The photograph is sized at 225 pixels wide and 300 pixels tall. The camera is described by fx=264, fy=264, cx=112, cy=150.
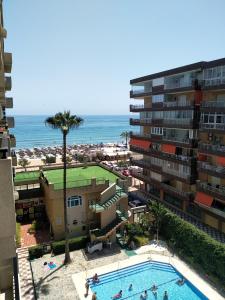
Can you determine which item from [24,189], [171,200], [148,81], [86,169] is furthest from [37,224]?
[148,81]

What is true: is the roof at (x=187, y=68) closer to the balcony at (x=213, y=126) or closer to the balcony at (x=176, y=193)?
the balcony at (x=213, y=126)

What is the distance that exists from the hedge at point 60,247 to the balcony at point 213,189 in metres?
15.6

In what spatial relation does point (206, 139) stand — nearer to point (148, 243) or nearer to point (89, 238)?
point (148, 243)

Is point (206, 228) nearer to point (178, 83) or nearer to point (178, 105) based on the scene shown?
point (178, 105)

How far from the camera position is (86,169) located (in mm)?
41312

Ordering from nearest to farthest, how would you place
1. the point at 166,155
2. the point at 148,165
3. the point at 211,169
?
the point at 211,169 < the point at 166,155 < the point at 148,165

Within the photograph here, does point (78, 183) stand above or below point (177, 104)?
below

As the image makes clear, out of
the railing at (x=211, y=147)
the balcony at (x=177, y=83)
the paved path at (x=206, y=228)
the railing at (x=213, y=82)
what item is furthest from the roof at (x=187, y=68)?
the paved path at (x=206, y=228)

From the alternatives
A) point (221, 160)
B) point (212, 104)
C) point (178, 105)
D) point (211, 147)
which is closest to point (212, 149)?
point (211, 147)

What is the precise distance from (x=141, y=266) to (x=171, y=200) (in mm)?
15704

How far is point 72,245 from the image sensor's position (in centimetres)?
2953

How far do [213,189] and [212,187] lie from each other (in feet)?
0.85

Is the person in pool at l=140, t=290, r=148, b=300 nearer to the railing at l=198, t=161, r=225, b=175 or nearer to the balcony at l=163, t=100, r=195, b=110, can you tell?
the railing at l=198, t=161, r=225, b=175

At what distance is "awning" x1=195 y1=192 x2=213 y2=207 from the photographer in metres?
32.7
